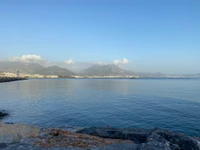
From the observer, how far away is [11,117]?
31922 mm

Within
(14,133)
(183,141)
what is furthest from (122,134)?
(14,133)

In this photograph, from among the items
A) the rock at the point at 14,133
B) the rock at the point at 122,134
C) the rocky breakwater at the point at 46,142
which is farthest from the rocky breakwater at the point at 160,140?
the rock at the point at 14,133

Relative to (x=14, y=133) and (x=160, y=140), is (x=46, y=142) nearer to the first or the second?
(x=14, y=133)

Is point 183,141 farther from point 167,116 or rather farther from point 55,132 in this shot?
point 167,116

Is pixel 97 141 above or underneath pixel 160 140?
underneath

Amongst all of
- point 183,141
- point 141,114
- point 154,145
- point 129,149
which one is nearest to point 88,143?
point 129,149

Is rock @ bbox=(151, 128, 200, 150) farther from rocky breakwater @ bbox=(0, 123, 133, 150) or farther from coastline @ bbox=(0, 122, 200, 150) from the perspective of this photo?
rocky breakwater @ bbox=(0, 123, 133, 150)

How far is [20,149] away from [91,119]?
1852cm

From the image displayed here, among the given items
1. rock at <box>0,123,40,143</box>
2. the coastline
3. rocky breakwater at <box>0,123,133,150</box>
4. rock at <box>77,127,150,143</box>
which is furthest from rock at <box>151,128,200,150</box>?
rock at <box>0,123,40,143</box>

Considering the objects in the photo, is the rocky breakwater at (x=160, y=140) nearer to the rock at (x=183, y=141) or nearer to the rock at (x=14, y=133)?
the rock at (x=183, y=141)

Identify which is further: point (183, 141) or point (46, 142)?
point (46, 142)

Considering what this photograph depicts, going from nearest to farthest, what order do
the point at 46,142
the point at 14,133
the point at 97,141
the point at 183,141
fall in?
1. the point at 183,141
2. the point at 46,142
3. the point at 97,141
4. the point at 14,133

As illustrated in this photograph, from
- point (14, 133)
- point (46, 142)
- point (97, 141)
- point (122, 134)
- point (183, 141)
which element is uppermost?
point (183, 141)

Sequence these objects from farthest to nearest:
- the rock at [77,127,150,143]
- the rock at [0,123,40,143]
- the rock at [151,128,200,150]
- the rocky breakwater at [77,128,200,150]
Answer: the rock at [77,127,150,143]
the rock at [0,123,40,143]
the rock at [151,128,200,150]
the rocky breakwater at [77,128,200,150]
